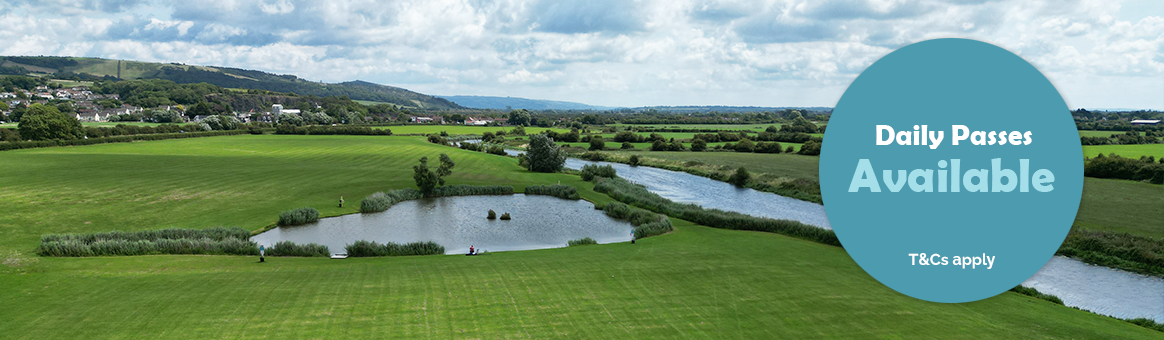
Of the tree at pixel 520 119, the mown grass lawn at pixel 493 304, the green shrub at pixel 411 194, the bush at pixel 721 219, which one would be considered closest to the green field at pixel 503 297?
the mown grass lawn at pixel 493 304

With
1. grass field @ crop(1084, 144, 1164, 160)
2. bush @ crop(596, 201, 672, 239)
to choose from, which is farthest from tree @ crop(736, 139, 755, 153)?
bush @ crop(596, 201, 672, 239)

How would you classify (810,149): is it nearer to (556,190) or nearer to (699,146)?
(699,146)

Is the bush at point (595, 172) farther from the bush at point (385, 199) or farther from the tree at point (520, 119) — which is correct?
the tree at point (520, 119)

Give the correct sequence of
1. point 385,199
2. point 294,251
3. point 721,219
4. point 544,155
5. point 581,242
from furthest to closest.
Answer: point 544,155, point 385,199, point 721,219, point 581,242, point 294,251

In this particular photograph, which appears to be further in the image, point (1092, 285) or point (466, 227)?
point (466, 227)

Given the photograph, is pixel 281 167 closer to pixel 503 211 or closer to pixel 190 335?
pixel 503 211

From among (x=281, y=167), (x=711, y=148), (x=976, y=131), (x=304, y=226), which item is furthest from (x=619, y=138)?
(x=976, y=131)

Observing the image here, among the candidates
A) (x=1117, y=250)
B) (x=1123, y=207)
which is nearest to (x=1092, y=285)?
(x=1117, y=250)
